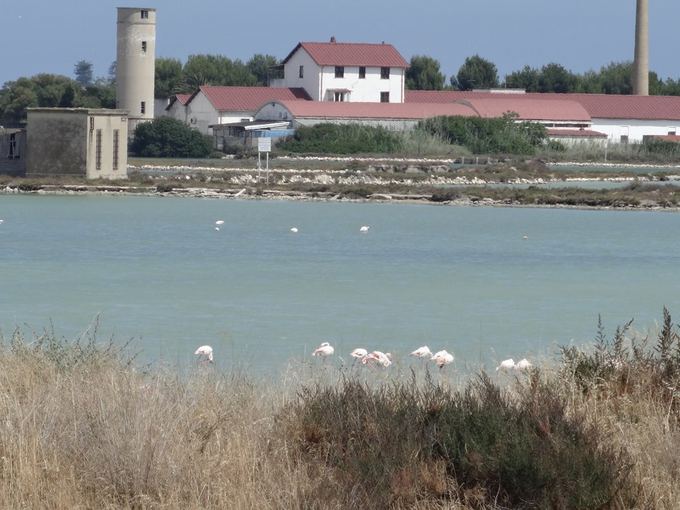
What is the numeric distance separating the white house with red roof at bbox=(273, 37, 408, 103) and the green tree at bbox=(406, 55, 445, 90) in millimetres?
18385

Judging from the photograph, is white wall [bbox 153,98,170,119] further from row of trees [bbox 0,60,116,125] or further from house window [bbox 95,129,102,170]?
house window [bbox 95,129,102,170]

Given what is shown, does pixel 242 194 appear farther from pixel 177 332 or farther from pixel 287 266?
pixel 177 332

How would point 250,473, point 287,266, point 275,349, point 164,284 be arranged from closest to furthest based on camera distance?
1. point 250,473
2. point 275,349
3. point 164,284
4. point 287,266

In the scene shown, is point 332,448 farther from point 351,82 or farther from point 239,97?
point 351,82

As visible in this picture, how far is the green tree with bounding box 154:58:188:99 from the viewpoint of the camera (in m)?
82.4

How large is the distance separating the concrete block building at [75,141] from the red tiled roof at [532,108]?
31270 millimetres

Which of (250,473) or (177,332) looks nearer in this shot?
(250,473)

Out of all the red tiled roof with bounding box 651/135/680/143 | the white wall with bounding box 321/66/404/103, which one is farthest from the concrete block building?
the red tiled roof with bounding box 651/135/680/143

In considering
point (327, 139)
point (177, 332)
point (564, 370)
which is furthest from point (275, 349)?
point (327, 139)

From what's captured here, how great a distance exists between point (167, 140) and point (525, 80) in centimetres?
3836

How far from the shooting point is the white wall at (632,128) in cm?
7112

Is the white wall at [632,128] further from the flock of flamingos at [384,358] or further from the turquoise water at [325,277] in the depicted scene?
the flock of flamingos at [384,358]

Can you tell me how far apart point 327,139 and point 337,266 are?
39744mm

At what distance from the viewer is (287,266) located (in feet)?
69.2
